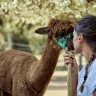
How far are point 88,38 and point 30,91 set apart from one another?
311 cm

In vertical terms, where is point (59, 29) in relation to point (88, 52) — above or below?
below

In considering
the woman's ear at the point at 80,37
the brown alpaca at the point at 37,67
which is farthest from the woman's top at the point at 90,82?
the brown alpaca at the point at 37,67

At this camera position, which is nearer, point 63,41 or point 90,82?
point 90,82

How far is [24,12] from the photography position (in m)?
6.67

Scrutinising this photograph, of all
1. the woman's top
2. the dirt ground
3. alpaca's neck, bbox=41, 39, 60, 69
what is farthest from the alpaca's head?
the dirt ground

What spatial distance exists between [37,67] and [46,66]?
0.23 meters

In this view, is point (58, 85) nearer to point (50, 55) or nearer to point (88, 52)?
point (50, 55)

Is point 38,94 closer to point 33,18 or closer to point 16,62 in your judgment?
point 16,62

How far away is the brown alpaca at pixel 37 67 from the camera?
5092 millimetres

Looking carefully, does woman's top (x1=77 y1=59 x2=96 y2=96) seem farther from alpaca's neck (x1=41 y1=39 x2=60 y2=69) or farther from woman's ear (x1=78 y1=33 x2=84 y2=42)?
alpaca's neck (x1=41 y1=39 x2=60 y2=69)

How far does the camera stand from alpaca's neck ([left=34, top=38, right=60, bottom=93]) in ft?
17.1

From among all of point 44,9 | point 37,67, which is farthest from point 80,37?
point 44,9

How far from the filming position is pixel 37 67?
5426 millimetres

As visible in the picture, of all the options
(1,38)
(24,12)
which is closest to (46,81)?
(24,12)
